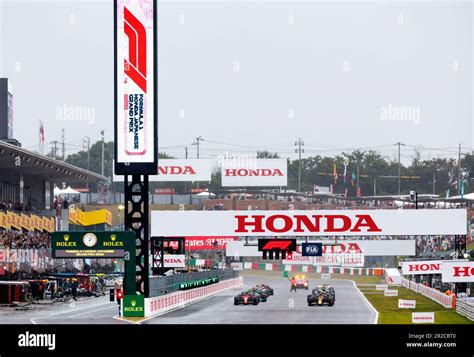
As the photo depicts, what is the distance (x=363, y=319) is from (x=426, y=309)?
9002mm

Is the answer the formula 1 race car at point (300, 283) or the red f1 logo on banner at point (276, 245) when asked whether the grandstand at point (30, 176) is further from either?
the formula 1 race car at point (300, 283)

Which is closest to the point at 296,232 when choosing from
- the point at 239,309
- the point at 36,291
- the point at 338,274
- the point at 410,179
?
the point at 239,309

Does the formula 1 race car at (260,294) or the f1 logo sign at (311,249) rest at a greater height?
the f1 logo sign at (311,249)

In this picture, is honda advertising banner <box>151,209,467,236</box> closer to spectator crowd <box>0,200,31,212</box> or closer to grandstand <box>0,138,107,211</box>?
grandstand <box>0,138,107,211</box>

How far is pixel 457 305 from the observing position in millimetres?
53406

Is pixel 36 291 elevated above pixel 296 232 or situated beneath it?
situated beneath

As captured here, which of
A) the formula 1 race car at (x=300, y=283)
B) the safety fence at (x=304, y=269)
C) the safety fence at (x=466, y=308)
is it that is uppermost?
the safety fence at (x=466, y=308)

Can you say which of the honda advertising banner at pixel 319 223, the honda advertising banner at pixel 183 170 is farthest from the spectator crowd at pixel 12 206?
the honda advertising banner at pixel 183 170

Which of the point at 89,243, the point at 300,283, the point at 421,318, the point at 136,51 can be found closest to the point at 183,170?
the point at 300,283

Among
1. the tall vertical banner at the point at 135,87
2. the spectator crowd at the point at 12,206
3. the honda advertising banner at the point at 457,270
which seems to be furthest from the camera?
the spectator crowd at the point at 12,206

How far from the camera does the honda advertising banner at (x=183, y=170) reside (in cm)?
15425

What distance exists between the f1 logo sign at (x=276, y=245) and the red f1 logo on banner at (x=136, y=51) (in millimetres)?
13447
